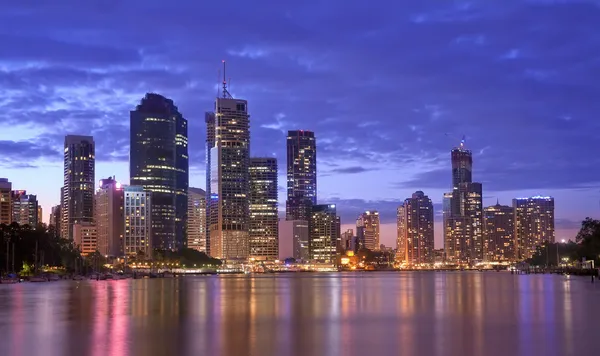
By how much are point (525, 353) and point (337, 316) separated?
23.3 meters

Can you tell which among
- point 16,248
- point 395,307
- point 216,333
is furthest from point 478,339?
point 16,248

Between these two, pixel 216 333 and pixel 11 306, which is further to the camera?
pixel 11 306

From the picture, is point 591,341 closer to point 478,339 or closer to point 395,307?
point 478,339

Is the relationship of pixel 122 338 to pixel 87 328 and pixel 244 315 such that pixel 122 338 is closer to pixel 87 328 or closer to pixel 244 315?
pixel 87 328

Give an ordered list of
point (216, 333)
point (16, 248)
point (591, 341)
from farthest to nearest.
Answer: point (16, 248), point (216, 333), point (591, 341)

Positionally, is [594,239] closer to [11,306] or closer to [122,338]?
[11,306]

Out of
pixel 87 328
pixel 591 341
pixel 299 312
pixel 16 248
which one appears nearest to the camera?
pixel 591 341

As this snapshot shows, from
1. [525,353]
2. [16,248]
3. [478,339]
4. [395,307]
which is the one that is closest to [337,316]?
[395,307]

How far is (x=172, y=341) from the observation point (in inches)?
1539

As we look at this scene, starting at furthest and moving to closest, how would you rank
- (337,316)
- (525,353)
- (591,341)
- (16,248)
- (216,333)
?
(16,248) < (337,316) < (216,333) < (591,341) < (525,353)

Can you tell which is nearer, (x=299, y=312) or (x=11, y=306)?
(x=299, y=312)

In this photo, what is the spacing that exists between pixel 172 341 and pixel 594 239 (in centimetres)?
17452

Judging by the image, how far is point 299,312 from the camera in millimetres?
61719

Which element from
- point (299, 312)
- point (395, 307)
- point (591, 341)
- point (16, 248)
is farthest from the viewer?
point (16, 248)
